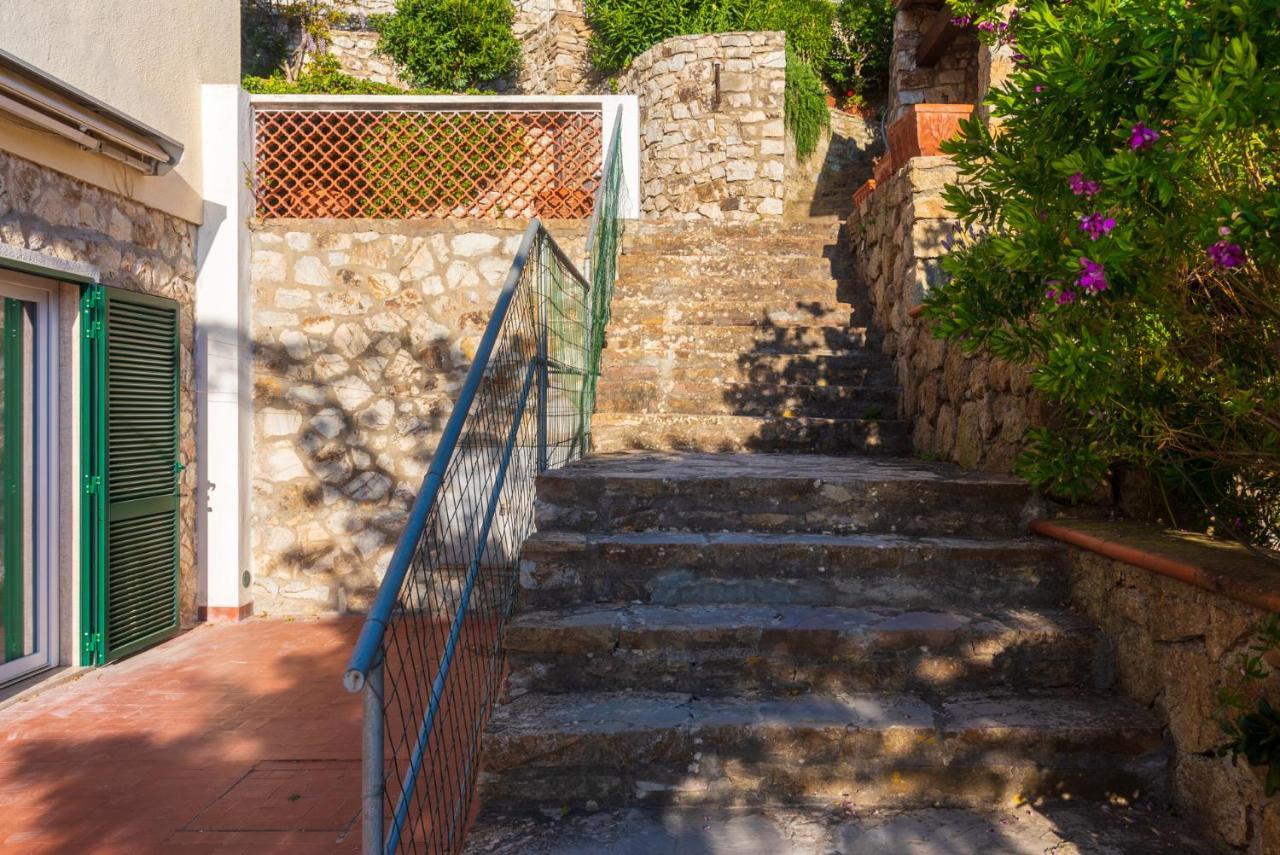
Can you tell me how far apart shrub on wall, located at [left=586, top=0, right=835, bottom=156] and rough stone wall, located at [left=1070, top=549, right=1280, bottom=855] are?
9.42 m

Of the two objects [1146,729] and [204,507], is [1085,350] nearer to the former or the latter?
[1146,729]

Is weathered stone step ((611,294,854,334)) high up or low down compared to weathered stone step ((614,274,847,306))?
down

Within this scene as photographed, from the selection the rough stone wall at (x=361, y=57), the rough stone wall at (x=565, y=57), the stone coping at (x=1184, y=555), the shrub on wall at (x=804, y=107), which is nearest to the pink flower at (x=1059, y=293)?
the stone coping at (x=1184, y=555)

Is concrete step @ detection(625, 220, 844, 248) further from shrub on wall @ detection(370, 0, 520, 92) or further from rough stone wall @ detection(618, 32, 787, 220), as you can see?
shrub on wall @ detection(370, 0, 520, 92)

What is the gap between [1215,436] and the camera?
2.38 metres

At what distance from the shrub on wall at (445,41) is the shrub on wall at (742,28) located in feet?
5.12

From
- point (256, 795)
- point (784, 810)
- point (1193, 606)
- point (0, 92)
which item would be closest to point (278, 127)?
point (0, 92)

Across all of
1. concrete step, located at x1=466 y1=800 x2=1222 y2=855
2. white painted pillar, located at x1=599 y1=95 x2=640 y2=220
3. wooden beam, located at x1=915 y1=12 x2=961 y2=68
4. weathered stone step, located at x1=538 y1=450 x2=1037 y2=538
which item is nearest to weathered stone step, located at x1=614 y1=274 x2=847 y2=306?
white painted pillar, located at x1=599 y1=95 x2=640 y2=220

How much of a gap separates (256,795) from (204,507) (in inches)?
122

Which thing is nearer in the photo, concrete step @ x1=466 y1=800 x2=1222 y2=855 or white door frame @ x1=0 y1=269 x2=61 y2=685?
concrete step @ x1=466 y1=800 x2=1222 y2=855

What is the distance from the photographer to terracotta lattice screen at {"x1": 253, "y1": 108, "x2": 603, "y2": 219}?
245 inches

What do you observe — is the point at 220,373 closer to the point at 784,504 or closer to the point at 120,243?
the point at 120,243

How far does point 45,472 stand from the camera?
468 cm

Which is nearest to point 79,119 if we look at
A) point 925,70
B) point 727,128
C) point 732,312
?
point 732,312
